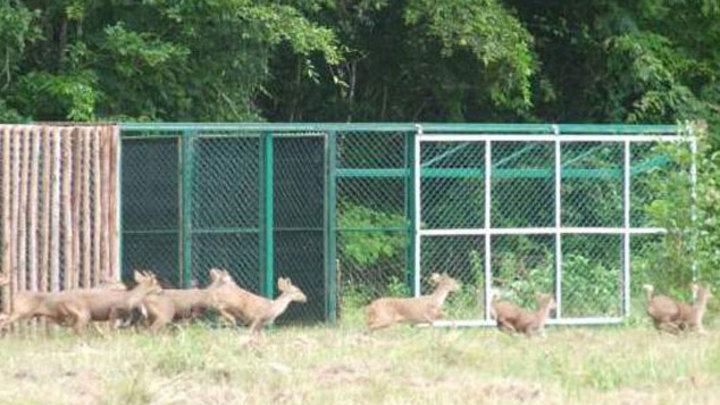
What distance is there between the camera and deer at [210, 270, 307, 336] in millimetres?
17141

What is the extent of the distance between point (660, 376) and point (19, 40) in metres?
11.0

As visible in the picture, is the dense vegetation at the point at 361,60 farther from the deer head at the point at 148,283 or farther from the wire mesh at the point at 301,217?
the deer head at the point at 148,283

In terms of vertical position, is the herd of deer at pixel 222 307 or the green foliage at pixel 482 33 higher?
the green foliage at pixel 482 33

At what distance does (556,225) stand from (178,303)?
469cm

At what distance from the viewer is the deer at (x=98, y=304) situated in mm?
16688

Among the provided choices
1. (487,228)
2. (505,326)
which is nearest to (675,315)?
(505,326)

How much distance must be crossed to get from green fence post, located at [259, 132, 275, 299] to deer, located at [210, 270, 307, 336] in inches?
49.7

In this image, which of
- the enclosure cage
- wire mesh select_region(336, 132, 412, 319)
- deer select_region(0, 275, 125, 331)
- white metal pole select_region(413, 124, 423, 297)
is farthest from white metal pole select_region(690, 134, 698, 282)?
deer select_region(0, 275, 125, 331)

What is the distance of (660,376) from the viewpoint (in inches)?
532

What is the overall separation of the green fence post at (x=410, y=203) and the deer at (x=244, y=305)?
2021 millimetres

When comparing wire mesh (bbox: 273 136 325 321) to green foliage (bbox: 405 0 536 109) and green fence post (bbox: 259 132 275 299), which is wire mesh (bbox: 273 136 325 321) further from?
green foliage (bbox: 405 0 536 109)

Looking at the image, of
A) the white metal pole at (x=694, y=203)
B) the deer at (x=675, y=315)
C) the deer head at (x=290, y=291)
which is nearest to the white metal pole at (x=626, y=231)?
the white metal pole at (x=694, y=203)

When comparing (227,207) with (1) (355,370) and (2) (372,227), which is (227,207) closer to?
(2) (372,227)

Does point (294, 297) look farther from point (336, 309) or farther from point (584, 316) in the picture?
point (584, 316)
